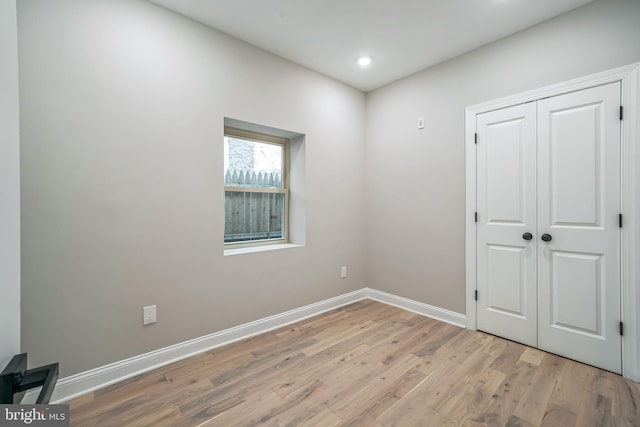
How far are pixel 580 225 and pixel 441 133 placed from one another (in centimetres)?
140

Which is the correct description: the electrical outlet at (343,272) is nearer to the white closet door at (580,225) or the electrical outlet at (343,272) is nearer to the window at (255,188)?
the window at (255,188)

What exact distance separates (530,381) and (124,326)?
281cm

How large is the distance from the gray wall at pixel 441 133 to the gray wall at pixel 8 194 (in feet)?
9.87

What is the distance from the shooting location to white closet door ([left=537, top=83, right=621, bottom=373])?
2041 millimetres

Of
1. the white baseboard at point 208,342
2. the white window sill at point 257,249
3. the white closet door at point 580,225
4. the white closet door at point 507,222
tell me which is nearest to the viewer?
the white baseboard at point 208,342

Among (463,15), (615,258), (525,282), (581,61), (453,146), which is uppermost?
(463,15)

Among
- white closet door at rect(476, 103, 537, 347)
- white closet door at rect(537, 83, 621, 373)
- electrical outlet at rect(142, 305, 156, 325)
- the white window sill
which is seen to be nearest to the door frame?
white closet door at rect(537, 83, 621, 373)

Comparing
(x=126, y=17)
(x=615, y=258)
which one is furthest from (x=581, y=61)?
(x=126, y=17)

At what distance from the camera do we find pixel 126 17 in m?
1.98

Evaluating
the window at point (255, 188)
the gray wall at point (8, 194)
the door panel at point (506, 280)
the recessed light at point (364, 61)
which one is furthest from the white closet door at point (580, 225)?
the gray wall at point (8, 194)

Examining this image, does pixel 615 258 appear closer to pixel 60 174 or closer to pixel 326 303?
pixel 326 303

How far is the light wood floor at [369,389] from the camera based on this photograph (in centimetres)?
162

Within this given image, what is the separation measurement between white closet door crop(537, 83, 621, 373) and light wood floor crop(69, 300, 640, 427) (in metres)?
0.21

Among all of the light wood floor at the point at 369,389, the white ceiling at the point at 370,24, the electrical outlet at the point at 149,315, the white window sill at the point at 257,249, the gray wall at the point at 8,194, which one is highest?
the white ceiling at the point at 370,24
